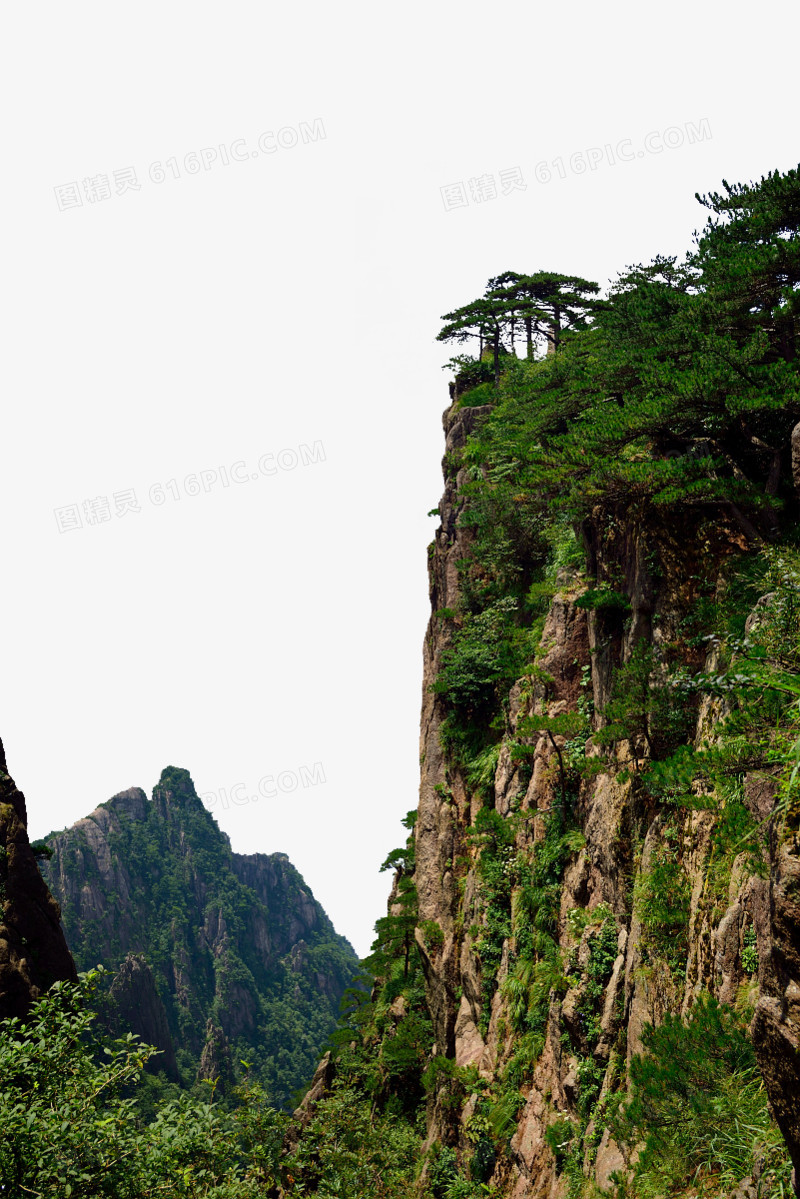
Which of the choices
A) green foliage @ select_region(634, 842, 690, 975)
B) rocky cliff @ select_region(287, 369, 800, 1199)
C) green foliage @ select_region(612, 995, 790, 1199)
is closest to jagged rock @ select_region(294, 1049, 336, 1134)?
rocky cliff @ select_region(287, 369, 800, 1199)

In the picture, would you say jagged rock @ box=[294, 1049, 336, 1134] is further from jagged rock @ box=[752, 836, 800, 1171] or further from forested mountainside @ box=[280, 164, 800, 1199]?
jagged rock @ box=[752, 836, 800, 1171]

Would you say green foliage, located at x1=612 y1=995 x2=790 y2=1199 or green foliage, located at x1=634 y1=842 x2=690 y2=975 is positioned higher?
green foliage, located at x1=634 y1=842 x2=690 y2=975

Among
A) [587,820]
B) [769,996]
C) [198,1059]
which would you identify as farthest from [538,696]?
[198,1059]

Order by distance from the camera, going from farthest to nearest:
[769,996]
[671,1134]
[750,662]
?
[671,1134] → [750,662] → [769,996]

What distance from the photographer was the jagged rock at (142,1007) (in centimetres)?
8694

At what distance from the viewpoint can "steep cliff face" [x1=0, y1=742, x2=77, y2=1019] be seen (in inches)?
1043

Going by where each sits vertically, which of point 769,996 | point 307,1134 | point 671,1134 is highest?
point 769,996

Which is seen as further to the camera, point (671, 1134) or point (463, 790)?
point (463, 790)

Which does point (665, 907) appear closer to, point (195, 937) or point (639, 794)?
point (639, 794)

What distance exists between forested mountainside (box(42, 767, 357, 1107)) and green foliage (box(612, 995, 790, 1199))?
96.3 m

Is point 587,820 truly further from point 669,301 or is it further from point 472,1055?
point 669,301

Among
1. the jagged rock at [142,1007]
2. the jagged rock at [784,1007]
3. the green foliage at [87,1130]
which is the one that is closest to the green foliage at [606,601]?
the jagged rock at [784,1007]

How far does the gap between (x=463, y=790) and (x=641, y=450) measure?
1581 cm

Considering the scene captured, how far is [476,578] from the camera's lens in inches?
1130
